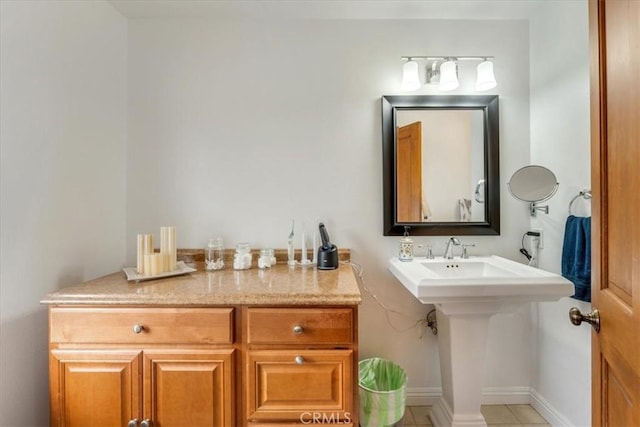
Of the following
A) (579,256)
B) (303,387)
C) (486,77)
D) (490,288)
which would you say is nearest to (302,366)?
(303,387)

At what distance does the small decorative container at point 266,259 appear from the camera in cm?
175

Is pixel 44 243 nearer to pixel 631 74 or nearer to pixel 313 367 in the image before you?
pixel 313 367

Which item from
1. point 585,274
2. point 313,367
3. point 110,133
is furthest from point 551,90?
point 110,133

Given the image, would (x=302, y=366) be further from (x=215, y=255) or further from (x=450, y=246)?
(x=450, y=246)

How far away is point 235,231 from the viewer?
6.21 ft

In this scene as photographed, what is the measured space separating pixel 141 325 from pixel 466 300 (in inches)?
53.6

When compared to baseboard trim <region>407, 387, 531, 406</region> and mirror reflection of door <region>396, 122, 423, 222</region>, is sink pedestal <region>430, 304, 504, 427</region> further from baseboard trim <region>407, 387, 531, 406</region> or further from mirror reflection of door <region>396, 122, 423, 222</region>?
mirror reflection of door <region>396, 122, 423, 222</region>

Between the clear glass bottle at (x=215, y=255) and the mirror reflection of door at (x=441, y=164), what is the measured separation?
1.11 m

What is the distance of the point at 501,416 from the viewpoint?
178 cm

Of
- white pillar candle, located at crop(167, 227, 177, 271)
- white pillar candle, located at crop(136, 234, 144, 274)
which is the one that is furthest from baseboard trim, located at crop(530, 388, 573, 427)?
white pillar candle, located at crop(136, 234, 144, 274)

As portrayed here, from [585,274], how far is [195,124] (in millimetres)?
2198

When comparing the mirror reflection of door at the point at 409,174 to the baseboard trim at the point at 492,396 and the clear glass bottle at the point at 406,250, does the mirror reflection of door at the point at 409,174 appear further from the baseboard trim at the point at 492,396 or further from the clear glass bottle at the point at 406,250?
the baseboard trim at the point at 492,396

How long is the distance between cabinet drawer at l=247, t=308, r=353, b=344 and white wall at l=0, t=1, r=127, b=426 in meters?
0.98

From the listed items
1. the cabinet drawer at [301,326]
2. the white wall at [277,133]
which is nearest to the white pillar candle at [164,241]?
the white wall at [277,133]
